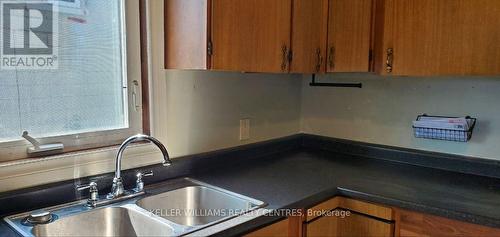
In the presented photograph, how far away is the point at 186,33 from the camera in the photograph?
1491mm

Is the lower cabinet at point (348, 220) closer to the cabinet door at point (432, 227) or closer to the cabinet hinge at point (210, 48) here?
the cabinet door at point (432, 227)

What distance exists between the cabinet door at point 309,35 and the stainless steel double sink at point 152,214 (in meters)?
0.66

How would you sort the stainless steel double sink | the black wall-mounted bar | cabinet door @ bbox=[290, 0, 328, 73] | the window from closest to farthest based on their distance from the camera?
the stainless steel double sink
the window
cabinet door @ bbox=[290, 0, 328, 73]
the black wall-mounted bar

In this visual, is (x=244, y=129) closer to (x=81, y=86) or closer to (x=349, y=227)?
(x=349, y=227)

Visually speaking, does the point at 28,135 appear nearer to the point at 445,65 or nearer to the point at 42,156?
the point at 42,156

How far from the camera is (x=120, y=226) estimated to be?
1.36 metres

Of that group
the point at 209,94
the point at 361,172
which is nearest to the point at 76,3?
the point at 209,94

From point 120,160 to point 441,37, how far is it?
1.33 m

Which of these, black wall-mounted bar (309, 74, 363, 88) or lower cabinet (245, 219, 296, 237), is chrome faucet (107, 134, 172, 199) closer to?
lower cabinet (245, 219, 296, 237)

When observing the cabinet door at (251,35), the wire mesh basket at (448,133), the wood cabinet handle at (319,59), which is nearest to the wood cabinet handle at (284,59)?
the cabinet door at (251,35)

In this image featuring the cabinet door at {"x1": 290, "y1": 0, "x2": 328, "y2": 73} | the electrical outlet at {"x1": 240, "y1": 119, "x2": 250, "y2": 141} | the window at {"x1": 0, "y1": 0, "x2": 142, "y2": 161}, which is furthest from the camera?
the electrical outlet at {"x1": 240, "y1": 119, "x2": 250, "y2": 141}

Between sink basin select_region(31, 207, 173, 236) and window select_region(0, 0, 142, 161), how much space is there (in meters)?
0.28

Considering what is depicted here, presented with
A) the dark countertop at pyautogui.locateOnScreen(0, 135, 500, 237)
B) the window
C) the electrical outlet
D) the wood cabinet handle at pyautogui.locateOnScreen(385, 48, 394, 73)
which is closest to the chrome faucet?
the window

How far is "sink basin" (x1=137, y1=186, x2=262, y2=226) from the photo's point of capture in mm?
1460
